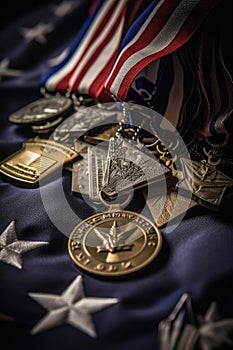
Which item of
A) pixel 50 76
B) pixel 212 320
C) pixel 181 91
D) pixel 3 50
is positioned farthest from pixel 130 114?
pixel 3 50

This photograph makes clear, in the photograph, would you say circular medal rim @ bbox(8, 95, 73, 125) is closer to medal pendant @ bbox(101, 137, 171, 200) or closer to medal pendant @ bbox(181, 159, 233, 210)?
medal pendant @ bbox(101, 137, 171, 200)

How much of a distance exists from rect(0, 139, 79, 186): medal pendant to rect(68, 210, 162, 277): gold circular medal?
0.62ft

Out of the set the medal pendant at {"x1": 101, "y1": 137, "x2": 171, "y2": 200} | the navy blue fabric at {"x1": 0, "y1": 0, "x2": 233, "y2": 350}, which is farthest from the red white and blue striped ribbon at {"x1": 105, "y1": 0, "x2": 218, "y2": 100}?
the navy blue fabric at {"x1": 0, "y1": 0, "x2": 233, "y2": 350}

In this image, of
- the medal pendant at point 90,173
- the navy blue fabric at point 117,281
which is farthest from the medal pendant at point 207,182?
the medal pendant at point 90,173

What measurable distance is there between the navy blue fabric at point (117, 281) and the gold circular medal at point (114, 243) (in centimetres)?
2

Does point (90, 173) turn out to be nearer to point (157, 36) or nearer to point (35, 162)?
point (35, 162)

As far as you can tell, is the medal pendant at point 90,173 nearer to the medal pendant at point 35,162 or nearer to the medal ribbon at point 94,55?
the medal pendant at point 35,162

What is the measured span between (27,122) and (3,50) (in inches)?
24.3

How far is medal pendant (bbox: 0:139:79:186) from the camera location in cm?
99

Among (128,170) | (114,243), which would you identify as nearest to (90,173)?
(128,170)

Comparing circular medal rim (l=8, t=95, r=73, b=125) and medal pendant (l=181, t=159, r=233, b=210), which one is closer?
medal pendant (l=181, t=159, r=233, b=210)

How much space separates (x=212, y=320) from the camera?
688 millimetres

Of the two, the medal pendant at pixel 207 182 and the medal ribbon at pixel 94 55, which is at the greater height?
the medal ribbon at pixel 94 55

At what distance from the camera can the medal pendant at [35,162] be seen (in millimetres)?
987
